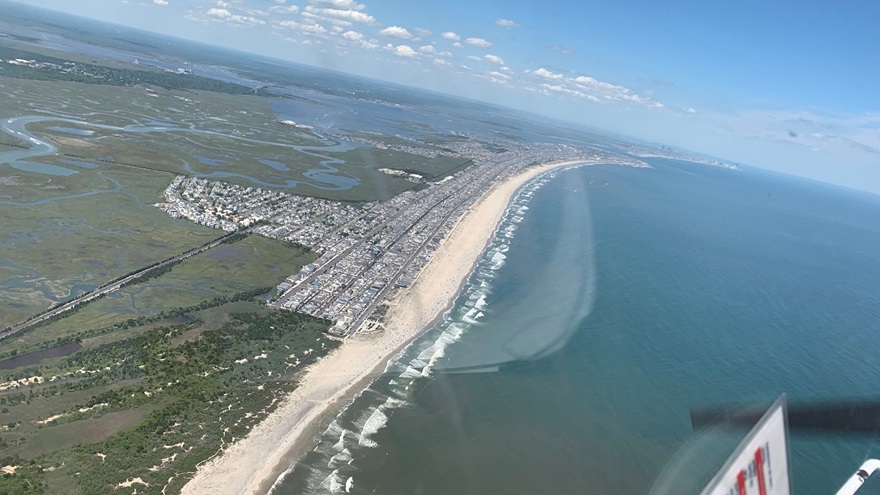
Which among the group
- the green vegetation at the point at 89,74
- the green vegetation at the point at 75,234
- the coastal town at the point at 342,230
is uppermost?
the green vegetation at the point at 89,74

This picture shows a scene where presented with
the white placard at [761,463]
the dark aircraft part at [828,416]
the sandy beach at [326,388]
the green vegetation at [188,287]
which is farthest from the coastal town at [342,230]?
the white placard at [761,463]

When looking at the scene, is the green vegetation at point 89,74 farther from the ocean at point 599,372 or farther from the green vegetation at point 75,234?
the ocean at point 599,372

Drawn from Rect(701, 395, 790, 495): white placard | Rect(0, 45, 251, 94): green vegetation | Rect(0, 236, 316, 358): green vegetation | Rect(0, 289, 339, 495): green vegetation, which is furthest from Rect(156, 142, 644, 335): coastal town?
Rect(0, 45, 251, 94): green vegetation

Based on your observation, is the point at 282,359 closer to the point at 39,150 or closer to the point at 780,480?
the point at 780,480

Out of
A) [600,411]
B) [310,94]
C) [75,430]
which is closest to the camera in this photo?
[75,430]

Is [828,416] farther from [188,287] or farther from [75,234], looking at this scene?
[75,234]

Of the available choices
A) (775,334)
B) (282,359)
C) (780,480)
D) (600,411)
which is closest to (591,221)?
(775,334)
